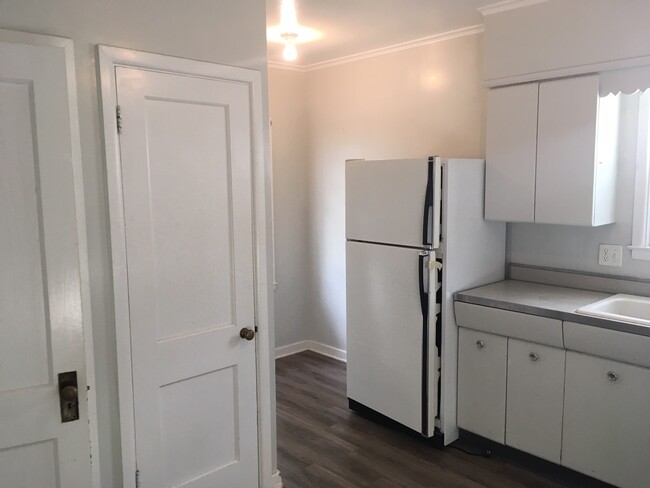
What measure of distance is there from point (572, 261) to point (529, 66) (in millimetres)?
1178

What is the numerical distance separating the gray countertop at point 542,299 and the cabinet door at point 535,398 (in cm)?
21

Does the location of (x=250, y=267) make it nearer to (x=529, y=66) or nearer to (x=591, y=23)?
(x=529, y=66)

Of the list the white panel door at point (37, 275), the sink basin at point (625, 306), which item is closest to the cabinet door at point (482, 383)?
the sink basin at point (625, 306)

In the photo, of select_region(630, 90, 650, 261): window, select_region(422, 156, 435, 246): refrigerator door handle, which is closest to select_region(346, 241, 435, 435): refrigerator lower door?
select_region(422, 156, 435, 246): refrigerator door handle

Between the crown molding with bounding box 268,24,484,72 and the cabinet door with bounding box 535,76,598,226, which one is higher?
the crown molding with bounding box 268,24,484,72

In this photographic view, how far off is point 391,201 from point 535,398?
1.36 metres

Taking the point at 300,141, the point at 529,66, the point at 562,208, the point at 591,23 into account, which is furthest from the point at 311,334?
the point at 591,23

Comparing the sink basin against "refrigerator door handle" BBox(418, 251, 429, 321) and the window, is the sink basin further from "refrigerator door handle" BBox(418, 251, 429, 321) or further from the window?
"refrigerator door handle" BBox(418, 251, 429, 321)

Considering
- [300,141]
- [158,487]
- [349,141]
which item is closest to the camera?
[158,487]

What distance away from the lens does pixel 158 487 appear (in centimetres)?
221

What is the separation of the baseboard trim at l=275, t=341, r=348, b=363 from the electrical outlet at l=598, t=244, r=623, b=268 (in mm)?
2322

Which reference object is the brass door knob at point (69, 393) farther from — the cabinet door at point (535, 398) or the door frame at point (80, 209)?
the cabinet door at point (535, 398)

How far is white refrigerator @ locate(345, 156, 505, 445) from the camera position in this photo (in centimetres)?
299

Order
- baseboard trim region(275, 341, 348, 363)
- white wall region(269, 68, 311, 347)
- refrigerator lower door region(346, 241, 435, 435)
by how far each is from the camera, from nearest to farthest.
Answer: refrigerator lower door region(346, 241, 435, 435) → white wall region(269, 68, 311, 347) → baseboard trim region(275, 341, 348, 363)
